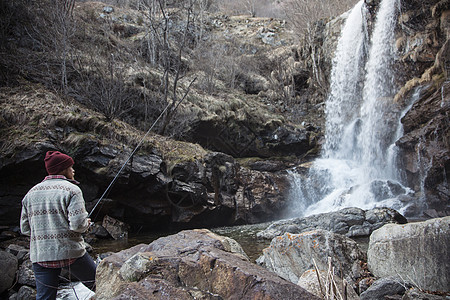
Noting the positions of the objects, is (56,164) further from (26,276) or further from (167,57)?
(167,57)

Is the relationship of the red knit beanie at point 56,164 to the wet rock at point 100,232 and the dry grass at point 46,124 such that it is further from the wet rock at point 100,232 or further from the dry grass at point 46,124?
the wet rock at point 100,232

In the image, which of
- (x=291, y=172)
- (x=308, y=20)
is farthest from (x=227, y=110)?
(x=308, y=20)

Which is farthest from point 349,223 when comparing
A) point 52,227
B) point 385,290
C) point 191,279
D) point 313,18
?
point 313,18

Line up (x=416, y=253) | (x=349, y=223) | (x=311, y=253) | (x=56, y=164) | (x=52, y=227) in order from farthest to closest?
(x=349, y=223)
(x=311, y=253)
(x=416, y=253)
(x=56, y=164)
(x=52, y=227)

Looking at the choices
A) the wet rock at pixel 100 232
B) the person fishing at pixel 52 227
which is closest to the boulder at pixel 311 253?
the person fishing at pixel 52 227

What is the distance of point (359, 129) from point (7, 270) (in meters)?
15.1

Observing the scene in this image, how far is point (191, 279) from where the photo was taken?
195 cm

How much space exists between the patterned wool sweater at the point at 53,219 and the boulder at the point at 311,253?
9.46 feet

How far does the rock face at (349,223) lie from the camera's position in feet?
25.5

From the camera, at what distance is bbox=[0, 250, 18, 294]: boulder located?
4.01 m

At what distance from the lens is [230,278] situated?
1910 mm

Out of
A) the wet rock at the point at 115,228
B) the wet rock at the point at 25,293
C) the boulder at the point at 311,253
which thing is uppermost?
the boulder at the point at 311,253

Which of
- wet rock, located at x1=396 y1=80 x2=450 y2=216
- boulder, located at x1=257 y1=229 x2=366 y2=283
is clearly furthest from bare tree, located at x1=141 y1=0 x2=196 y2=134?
wet rock, located at x1=396 y1=80 x2=450 y2=216

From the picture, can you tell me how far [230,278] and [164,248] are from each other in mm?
919
